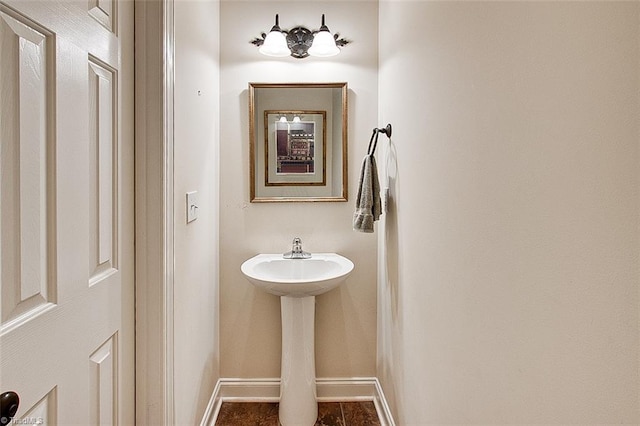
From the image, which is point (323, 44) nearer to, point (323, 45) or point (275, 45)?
point (323, 45)

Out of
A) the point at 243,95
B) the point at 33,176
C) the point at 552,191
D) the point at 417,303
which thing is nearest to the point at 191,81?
the point at 243,95

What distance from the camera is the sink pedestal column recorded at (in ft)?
6.79

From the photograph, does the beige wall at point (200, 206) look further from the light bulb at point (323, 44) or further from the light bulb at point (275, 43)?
the light bulb at point (323, 44)

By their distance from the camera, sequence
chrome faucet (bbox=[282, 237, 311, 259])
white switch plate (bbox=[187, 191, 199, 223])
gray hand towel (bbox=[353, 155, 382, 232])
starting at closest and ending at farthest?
white switch plate (bbox=[187, 191, 199, 223]) → gray hand towel (bbox=[353, 155, 382, 232]) → chrome faucet (bbox=[282, 237, 311, 259])

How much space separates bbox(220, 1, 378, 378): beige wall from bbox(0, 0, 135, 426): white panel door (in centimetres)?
101

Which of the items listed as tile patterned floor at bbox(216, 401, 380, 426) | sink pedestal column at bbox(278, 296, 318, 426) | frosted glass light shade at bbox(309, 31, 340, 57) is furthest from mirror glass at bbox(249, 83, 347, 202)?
tile patterned floor at bbox(216, 401, 380, 426)

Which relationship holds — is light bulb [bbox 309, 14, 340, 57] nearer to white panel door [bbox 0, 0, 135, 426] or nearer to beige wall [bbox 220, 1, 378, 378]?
beige wall [bbox 220, 1, 378, 378]

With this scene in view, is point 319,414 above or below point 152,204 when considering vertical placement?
below

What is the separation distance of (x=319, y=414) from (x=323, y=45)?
200 centimetres

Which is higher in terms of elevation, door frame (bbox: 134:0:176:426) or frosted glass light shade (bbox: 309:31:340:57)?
frosted glass light shade (bbox: 309:31:340:57)

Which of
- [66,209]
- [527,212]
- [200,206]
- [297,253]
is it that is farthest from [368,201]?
[66,209]

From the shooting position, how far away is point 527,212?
2.51 feet

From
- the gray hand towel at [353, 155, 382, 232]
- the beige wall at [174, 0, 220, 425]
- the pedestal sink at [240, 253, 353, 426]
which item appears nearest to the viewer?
the beige wall at [174, 0, 220, 425]

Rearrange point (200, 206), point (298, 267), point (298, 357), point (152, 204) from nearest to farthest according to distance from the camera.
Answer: point (152, 204), point (200, 206), point (298, 357), point (298, 267)
